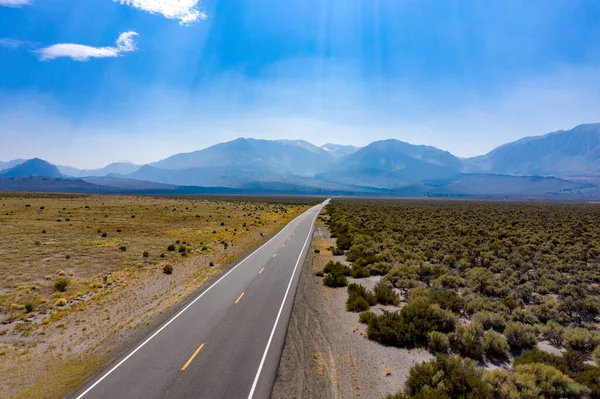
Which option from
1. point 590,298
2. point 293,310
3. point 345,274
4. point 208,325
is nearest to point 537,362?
point 590,298

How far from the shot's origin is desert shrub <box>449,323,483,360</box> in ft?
41.3

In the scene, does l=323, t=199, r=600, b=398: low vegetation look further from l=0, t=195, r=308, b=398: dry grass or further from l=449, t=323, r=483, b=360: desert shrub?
l=0, t=195, r=308, b=398: dry grass

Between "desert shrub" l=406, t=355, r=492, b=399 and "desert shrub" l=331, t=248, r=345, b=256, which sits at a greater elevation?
"desert shrub" l=406, t=355, r=492, b=399

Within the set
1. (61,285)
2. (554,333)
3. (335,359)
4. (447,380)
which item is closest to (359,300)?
(335,359)

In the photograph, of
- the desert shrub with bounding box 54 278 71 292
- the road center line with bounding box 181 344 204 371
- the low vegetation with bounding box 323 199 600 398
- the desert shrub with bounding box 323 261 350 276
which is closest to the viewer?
the low vegetation with bounding box 323 199 600 398

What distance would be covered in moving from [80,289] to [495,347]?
24.7 metres

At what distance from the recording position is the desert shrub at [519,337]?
43.0 feet

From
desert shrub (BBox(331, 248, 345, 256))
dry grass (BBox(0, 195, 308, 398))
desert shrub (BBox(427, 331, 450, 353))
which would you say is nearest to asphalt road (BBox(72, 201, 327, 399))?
dry grass (BBox(0, 195, 308, 398))

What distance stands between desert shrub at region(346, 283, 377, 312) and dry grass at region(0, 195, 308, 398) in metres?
10.6

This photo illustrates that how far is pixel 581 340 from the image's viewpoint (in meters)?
12.7

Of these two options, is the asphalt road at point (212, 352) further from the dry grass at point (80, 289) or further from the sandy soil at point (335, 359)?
the dry grass at point (80, 289)

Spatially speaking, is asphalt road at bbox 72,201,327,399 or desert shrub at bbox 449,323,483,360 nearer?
asphalt road at bbox 72,201,327,399

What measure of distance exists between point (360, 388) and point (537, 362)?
6281 millimetres

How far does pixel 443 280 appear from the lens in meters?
21.2
